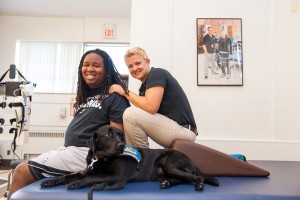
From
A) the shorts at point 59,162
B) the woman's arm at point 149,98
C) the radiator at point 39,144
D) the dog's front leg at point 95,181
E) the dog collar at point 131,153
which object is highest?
the woman's arm at point 149,98

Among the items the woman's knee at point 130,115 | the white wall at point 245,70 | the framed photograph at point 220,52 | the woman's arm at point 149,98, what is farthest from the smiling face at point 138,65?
the framed photograph at point 220,52

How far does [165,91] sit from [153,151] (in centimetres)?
41

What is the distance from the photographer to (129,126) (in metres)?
1.41

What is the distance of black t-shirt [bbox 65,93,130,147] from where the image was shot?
126 cm

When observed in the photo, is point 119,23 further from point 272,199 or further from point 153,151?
point 272,199

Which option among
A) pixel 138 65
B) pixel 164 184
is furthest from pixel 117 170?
pixel 138 65

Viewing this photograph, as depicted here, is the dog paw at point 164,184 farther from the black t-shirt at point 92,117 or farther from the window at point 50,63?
the window at point 50,63

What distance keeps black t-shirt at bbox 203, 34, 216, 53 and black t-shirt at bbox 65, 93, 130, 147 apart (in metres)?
1.78

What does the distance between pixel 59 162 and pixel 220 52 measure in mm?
2246

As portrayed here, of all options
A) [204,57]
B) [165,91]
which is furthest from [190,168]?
[204,57]

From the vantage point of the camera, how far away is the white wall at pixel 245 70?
2.75 m

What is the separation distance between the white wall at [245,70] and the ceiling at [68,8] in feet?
4.05

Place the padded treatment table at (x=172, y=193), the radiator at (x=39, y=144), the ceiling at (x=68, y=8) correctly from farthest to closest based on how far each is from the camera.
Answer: the radiator at (x=39, y=144), the ceiling at (x=68, y=8), the padded treatment table at (x=172, y=193)

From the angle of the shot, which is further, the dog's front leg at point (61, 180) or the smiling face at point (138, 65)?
the smiling face at point (138, 65)
